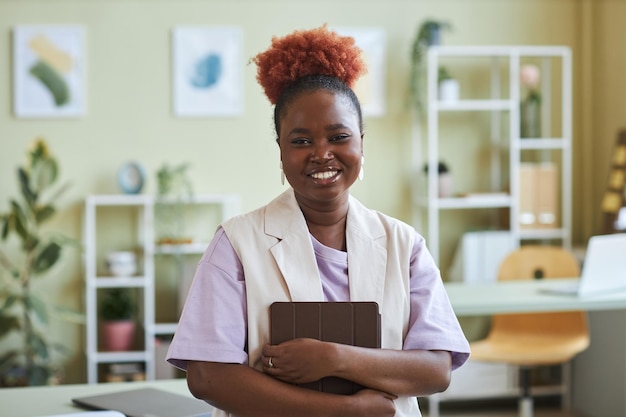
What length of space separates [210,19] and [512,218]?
6.19ft

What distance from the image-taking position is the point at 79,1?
4.69m

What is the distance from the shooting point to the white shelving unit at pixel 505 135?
4.66 metres

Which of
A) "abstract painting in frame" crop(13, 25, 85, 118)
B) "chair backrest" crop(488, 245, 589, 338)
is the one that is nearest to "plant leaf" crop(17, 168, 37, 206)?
"abstract painting in frame" crop(13, 25, 85, 118)

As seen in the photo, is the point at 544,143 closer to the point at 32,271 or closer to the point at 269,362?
the point at 32,271

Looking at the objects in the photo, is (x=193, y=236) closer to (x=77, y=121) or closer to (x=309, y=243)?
(x=77, y=121)

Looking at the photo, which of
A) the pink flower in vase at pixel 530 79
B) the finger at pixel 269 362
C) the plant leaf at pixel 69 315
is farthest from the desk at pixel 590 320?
the finger at pixel 269 362

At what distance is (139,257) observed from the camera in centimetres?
478

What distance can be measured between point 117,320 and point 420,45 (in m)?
2.11

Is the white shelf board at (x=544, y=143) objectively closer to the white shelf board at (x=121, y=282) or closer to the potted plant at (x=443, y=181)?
the potted plant at (x=443, y=181)

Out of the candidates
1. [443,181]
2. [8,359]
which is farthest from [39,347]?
[443,181]

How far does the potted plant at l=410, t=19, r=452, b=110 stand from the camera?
4668mm

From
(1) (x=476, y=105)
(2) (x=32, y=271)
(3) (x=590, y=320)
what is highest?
(1) (x=476, y=105)

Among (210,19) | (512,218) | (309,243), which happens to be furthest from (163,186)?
(309,243)

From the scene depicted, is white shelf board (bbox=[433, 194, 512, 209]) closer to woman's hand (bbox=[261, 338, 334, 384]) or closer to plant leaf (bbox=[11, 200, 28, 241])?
plant leaf (bbox=[11, 200, 28, 241])
